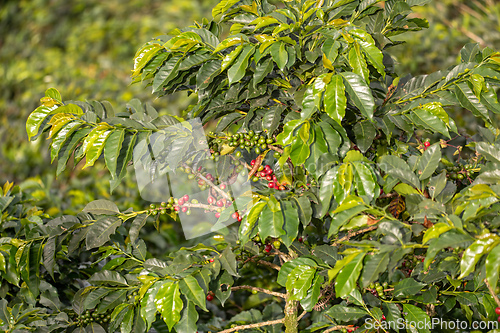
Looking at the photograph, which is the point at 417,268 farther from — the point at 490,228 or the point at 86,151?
the point at 86,151

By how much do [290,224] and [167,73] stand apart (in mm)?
510

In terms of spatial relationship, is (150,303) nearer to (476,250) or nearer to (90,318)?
(90,318)

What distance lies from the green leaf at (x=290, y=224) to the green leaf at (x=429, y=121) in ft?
1.22

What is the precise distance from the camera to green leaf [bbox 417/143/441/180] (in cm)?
95

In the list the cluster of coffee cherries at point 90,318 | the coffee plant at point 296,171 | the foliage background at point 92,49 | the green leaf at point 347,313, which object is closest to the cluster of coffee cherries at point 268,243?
the coffee plant at point 296,171

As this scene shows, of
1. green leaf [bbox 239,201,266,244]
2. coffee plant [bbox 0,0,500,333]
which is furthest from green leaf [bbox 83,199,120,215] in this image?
green leaf [bbox 239,201,266,244]

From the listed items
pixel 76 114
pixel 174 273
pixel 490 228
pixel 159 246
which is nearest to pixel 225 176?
pixel 174 273

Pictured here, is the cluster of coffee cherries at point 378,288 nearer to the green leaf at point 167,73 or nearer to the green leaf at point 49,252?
the green leaf at point 167,73

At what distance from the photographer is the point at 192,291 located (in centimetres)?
96

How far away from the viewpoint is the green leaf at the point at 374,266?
0.81m

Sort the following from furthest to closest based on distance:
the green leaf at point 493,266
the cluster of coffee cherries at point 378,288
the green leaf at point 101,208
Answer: the green leaf at point 101,208, the cluster of coffee cherries at point 378,288, the green leaf at point 493,266

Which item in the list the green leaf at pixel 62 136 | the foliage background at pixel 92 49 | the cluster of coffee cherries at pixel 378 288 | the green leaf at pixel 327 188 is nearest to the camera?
the green leaf at pixel 327 188

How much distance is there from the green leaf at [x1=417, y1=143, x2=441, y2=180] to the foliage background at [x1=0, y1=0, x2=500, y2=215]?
1915 mm

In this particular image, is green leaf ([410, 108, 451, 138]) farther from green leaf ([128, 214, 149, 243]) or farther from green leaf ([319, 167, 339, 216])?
green leaf ([128, 214, 149, 243])
